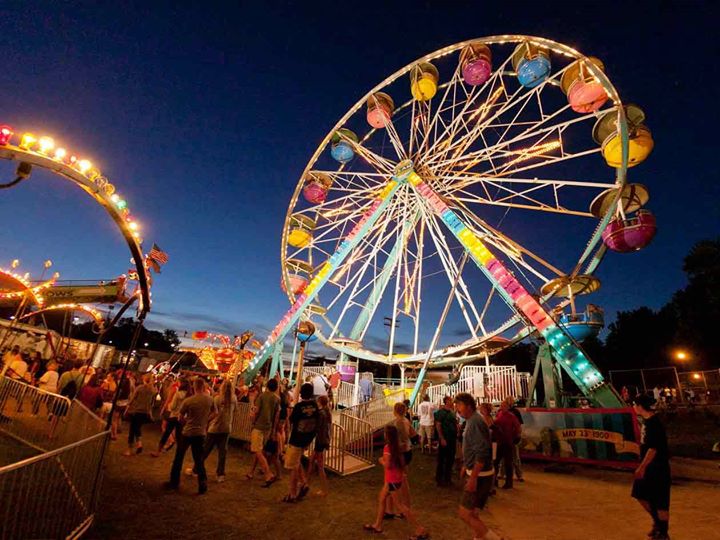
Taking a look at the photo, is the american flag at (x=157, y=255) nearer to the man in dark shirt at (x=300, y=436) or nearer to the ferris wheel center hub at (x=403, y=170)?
the man in dark shirt at (x=300, y=436)

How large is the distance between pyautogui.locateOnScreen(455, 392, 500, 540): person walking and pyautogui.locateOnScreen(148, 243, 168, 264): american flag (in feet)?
15.5

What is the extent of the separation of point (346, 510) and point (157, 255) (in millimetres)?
4521

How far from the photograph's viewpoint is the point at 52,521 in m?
3.22

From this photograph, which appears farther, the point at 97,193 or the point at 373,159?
the point at 373,159

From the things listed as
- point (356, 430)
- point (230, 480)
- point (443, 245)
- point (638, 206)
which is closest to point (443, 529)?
point (230, 480)

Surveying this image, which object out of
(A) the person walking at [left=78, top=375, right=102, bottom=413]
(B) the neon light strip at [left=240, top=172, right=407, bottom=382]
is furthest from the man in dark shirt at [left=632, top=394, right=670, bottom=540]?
(B) the neon light strip at [left=240, top=172, right=407, bottom=382]

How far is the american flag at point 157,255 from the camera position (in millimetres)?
5688

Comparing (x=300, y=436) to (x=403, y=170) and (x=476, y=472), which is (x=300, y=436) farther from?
(x=403, y=170)

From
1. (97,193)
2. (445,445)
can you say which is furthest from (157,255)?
(445,445)

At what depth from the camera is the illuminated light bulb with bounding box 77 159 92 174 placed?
479 centimetres

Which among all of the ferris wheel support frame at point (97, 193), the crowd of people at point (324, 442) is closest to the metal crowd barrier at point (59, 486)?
the crowd of people at point (324, 442)

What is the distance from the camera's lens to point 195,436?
213 inches

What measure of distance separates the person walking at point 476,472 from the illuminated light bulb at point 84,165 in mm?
5369

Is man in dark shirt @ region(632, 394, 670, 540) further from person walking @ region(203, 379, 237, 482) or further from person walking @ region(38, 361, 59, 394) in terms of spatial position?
person walking @ region(38, 361, 59, 394)
